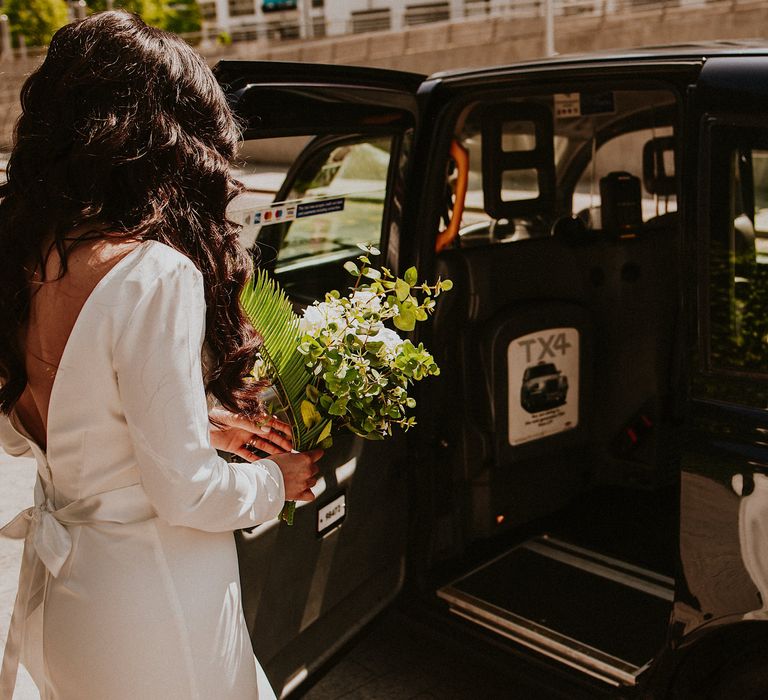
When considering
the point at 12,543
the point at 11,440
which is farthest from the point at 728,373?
the point at 12,543

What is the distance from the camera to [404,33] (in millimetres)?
28578

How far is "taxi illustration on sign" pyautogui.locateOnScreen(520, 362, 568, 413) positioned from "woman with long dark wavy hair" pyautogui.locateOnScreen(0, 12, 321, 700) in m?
1.54

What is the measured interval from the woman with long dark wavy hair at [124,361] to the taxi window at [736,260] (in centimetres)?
111

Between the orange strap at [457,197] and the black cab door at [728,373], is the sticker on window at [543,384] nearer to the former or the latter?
the orange strap at [457,197]

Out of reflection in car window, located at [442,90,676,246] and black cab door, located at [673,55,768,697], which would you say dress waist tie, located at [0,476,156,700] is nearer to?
black cab door, located at [673,55,768,697]

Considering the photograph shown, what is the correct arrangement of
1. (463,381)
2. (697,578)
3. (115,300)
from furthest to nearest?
1. (463,381)
2. (697,578)
3. (115,300)

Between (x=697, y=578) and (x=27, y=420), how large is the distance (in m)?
1.55

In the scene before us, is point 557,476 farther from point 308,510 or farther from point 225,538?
point 225,538

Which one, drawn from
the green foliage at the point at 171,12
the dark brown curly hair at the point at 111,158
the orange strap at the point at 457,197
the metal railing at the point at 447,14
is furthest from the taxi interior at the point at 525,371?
the green foliage at the point at 171,12

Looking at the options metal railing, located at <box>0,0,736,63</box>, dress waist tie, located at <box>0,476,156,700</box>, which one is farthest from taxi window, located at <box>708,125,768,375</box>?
metal railing, located at <box>0,0,736,63</box>

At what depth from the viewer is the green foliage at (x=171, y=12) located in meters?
39.8

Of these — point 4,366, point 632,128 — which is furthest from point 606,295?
point 4,366

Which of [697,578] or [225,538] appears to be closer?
[225,538]

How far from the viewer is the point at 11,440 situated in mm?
1869
